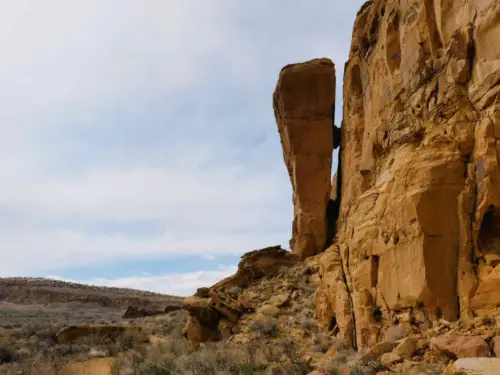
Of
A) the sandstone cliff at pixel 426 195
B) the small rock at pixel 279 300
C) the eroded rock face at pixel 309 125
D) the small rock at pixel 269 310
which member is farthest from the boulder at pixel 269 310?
the eroded rock face at pixel 309 125

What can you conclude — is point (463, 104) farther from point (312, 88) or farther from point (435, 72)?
point (312, 88)

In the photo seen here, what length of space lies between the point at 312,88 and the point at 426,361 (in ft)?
66.0

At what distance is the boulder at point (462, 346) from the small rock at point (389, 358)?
2.28 feet

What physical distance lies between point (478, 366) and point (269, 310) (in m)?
10.6

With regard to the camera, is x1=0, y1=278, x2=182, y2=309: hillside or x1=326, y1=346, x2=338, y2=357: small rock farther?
x1=0, y1=278, x2=182, y2=309: hillside

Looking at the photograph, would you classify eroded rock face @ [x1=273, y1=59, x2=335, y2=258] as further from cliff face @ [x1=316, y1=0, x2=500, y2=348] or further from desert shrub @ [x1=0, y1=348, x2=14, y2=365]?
desert shrub @ [x1=0, y1=348, x2=14, y2=365]

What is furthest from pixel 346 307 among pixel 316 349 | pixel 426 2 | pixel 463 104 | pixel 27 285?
pixel 27 285

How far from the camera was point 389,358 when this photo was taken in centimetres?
707

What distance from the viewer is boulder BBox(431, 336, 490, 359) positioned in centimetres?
570

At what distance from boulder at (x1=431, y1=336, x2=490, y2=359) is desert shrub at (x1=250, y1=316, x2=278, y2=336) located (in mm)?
7763

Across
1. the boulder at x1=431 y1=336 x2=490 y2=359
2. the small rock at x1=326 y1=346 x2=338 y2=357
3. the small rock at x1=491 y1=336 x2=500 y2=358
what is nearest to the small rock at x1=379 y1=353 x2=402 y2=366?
the boulder at x1=431 y1=336 x2=490 y2=359

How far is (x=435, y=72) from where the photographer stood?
922 centimetres

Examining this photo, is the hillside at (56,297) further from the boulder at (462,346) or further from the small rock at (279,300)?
the boulder at (462,346)

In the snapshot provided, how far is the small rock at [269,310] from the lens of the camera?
15.2 m
